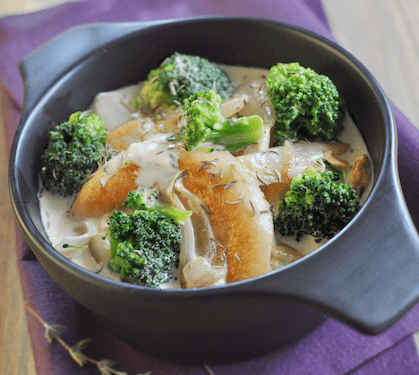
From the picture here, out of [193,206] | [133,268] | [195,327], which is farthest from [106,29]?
[195,327]

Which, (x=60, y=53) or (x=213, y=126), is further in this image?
(x=60, y=53)

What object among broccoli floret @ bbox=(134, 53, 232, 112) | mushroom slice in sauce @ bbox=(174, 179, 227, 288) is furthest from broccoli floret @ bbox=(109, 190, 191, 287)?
broccoli floret @ bbox=(134, 53, 232, 112)

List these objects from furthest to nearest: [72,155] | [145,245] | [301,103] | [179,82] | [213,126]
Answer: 1. [179,82]
2. [72,155]
3. [301,103]
4. [213,126]
5. [145,245]

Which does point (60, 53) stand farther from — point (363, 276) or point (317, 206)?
point (363, 276)

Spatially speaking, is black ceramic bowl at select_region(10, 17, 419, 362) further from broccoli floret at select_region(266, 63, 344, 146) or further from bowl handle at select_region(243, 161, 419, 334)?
broccoli floret at select_region(266, 63, 344, 146)

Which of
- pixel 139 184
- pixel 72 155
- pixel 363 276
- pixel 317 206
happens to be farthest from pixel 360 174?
pixel 72 155

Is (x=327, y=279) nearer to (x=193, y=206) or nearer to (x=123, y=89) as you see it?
(x=193, y=206)
